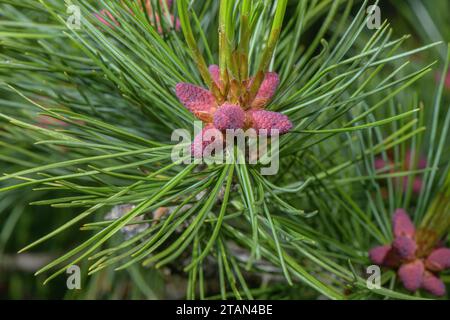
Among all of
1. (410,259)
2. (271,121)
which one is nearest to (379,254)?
(410,259)

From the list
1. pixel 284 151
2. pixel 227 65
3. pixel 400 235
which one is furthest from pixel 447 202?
pixel 227 65

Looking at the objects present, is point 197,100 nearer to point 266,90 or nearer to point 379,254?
point 266,90

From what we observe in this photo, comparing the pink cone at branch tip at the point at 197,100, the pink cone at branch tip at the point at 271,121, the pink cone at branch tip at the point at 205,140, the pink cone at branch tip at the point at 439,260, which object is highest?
the pink cone at branch tip at the point at 197,100

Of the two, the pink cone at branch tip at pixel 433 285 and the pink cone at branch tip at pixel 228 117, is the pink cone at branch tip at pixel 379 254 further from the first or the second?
the pink cone at branch tip at pixel 228 117

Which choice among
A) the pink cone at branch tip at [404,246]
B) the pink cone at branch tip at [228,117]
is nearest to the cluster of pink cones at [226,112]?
the pink cone at branch tip at [228,117]

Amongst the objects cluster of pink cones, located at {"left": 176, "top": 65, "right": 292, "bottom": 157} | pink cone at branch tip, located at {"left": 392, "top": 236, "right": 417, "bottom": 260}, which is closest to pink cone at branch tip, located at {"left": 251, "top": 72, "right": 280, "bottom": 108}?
cluster of pink cones, located at {"left": 176, "top": 65, "right": 292, "bottom": 157}
